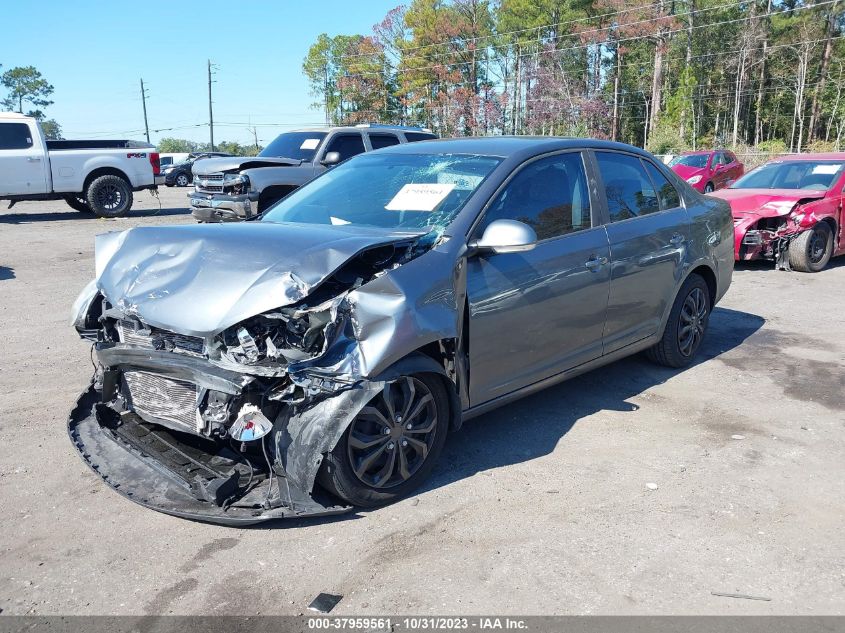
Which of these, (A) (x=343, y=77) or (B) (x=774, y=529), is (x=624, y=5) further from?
(B) (x=774, y=529)

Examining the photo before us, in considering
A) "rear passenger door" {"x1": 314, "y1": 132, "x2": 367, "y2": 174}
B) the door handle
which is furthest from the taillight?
the door handle

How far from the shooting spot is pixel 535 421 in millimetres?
4875

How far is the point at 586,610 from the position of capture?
2.88 meters

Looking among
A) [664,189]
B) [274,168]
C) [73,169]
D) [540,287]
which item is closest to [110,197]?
[73,169]

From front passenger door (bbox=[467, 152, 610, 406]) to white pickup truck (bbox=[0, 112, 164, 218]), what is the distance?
49.0 feet

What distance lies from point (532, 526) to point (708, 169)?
68.2 ft

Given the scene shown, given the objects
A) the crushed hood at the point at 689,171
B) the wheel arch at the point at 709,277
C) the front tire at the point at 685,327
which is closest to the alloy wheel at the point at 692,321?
the front tire at the point at 685,327

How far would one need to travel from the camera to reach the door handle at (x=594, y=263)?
4.67 metres

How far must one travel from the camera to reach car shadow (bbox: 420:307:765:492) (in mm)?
4258

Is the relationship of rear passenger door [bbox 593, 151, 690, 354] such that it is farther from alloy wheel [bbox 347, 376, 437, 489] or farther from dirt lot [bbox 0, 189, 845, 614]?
alloy wheel [bbox 347, 376, 437, 489]

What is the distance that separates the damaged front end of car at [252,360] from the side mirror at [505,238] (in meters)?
0.29

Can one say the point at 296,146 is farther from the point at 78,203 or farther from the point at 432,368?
the point at 432,368

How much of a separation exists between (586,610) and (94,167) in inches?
666

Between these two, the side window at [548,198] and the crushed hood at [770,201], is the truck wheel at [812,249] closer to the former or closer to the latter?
the crushed hood at [770,201]
